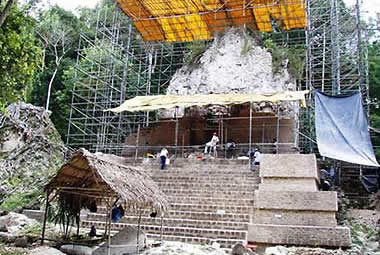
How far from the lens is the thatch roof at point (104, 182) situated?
26.0 ft

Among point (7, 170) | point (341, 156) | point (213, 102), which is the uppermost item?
point (213, 102)

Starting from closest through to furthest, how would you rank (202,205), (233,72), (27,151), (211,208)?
(211,208) → (202,205) → (27,151) → (233,72)

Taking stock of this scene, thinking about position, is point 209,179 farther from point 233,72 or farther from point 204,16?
point 204,16

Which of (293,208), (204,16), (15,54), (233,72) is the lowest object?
(293,208)

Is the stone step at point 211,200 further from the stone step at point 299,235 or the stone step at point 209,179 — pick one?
the stone step at point 299,235

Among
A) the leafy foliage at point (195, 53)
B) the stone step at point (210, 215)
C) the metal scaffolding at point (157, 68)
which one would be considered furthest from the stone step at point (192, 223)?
the leafy foliage at point (195, 53)

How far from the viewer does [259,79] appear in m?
19.3

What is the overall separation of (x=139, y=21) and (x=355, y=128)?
482 inches

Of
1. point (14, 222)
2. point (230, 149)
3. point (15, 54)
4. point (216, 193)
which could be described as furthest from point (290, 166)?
point (15, 54)

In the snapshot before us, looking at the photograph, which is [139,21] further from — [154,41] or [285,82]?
[285,82]

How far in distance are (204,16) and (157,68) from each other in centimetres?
466

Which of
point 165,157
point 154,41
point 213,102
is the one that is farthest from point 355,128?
point 154,41

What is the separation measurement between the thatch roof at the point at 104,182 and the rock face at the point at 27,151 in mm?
5484

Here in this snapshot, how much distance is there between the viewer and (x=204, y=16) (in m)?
21.3
